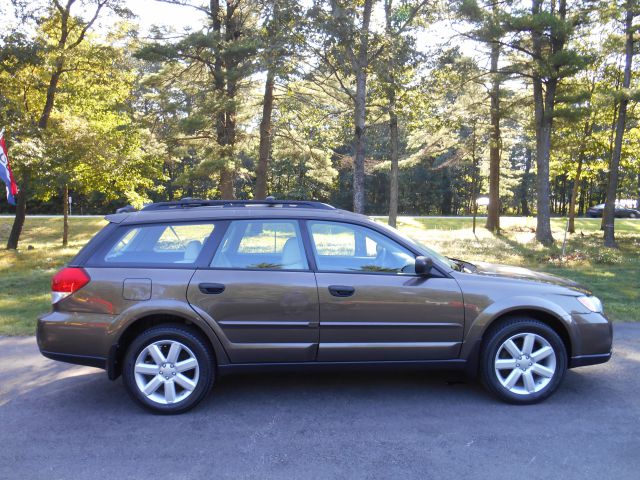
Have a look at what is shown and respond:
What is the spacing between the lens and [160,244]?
439cm

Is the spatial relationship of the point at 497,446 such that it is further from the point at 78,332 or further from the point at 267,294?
the point at 78,332

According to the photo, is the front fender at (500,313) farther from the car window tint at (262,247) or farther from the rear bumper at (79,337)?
the rear bumper at (79,337)

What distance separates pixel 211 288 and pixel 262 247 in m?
0.55

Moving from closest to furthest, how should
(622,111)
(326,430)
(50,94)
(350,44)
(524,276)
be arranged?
(326,430)
(524,276)
(350,44)
(622,111)
(50,94)

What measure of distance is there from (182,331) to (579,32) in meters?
19.8

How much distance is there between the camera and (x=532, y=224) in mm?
31484

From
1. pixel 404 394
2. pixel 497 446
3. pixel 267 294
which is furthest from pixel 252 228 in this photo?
A: pixel 497 446

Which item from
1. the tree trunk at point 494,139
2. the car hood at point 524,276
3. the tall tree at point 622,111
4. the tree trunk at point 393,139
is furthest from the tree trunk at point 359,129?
the car hood at point 524,276

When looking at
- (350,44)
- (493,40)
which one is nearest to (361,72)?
(350,44)

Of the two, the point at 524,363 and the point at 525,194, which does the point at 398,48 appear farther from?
the point at 525,194

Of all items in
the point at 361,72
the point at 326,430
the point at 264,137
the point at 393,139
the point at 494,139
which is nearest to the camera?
the point at 326,430

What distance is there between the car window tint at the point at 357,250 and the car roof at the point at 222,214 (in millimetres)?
98

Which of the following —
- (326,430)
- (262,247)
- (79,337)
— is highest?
(262,247)

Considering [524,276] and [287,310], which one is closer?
[287,310]
